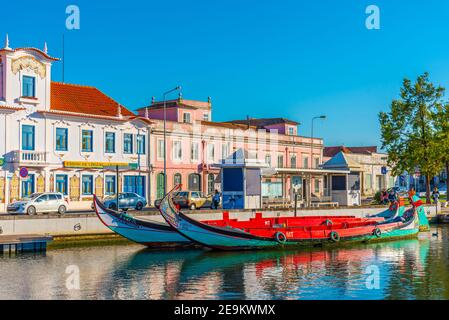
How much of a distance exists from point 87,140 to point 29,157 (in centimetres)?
608

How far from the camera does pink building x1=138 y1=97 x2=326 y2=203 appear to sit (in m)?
58.0

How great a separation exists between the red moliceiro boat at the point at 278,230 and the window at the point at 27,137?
17.1m

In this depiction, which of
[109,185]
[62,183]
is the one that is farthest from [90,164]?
[62,183]

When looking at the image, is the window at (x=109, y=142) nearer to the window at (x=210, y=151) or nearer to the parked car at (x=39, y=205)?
the window at (x=210, y=151)

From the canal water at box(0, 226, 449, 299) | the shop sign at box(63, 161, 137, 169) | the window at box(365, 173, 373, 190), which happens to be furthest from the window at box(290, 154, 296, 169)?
the canal water at box(0, 226, 449, 299)

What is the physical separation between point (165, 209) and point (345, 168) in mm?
27082

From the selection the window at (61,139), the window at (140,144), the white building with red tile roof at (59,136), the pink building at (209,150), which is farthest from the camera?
the window at (140,144)

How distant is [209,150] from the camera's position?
68.3 metres

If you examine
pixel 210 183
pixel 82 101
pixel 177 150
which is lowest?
pixel 210 183

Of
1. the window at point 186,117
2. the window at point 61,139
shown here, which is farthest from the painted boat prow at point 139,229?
the window at point 186,117

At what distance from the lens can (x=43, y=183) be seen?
176ft

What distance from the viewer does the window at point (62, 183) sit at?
54750 millimetres

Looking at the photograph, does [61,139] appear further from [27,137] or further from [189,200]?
[189,200]

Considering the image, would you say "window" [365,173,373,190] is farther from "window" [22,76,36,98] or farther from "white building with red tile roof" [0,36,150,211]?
"window" [22,76,36,98]
